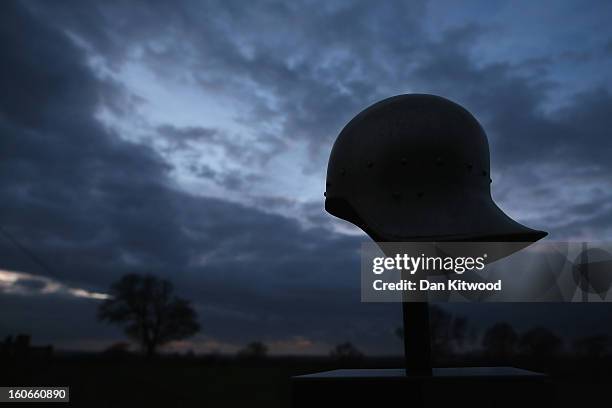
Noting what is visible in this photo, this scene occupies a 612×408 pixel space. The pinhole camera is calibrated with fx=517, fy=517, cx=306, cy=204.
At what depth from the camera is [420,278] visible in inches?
217

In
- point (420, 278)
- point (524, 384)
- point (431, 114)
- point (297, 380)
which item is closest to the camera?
point (524, 384)

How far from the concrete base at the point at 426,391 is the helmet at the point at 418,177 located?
1239 millimetres

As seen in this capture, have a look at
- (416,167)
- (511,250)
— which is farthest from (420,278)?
(416,167)

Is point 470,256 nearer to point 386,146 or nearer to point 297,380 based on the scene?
point 386,146

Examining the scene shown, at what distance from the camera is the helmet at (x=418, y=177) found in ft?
14.9

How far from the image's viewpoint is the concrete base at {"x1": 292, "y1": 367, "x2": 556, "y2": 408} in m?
4.47

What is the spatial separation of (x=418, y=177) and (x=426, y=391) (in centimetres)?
192

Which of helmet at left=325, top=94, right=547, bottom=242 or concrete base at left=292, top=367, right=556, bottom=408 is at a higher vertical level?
helmet at left=325, top=94, right=547, bottom=242

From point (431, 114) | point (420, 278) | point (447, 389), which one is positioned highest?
point (431, 114)

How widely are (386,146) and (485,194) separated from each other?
1101 millimetres

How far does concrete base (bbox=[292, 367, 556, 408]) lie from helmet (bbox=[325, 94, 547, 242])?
4.06 ft

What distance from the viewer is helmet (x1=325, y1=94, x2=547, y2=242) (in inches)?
179

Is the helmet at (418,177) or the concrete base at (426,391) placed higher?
the helmet at (418,177)

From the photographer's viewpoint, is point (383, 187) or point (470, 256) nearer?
point (383, 187)
